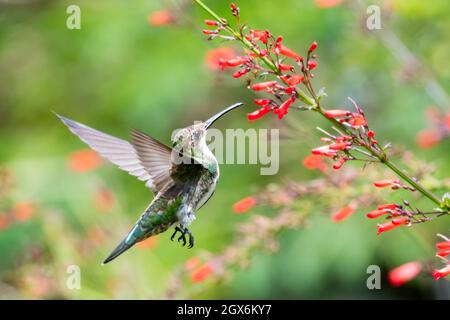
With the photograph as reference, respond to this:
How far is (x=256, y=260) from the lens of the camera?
564 centimetres

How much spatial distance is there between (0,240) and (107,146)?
375 cm

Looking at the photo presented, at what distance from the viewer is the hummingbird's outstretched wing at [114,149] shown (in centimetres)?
250

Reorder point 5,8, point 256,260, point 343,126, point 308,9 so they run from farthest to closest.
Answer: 1. point 5,8
2. point 308,9
3. point 256,260
4. point 343,126

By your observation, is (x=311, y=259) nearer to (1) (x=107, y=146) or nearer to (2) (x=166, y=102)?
(2) (x=166, y=102)

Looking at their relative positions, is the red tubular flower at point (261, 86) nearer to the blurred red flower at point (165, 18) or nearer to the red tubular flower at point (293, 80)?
the red tubular flower at point (293, 80)

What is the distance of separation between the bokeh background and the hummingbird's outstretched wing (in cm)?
132

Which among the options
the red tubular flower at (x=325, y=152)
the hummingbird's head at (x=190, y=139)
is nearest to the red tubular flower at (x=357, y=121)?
the red tubular flower at (x=325, y=152)

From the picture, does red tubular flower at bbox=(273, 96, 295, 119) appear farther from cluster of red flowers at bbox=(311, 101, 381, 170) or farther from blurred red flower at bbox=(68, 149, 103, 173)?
blurred red flower at bbox=(68, 149, 103, 173)

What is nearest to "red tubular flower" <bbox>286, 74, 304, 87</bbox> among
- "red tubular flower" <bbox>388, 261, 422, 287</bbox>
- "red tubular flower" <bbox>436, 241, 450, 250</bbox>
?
"red tubular flower" <bbox>436, 241, 450, 250</bbox>

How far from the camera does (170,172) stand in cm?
279

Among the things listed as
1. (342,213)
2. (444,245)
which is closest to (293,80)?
(444,245)

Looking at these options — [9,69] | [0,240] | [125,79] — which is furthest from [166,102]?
[9,69]

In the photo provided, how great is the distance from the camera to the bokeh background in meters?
4.74

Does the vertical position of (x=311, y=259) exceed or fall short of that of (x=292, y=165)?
it falls short
